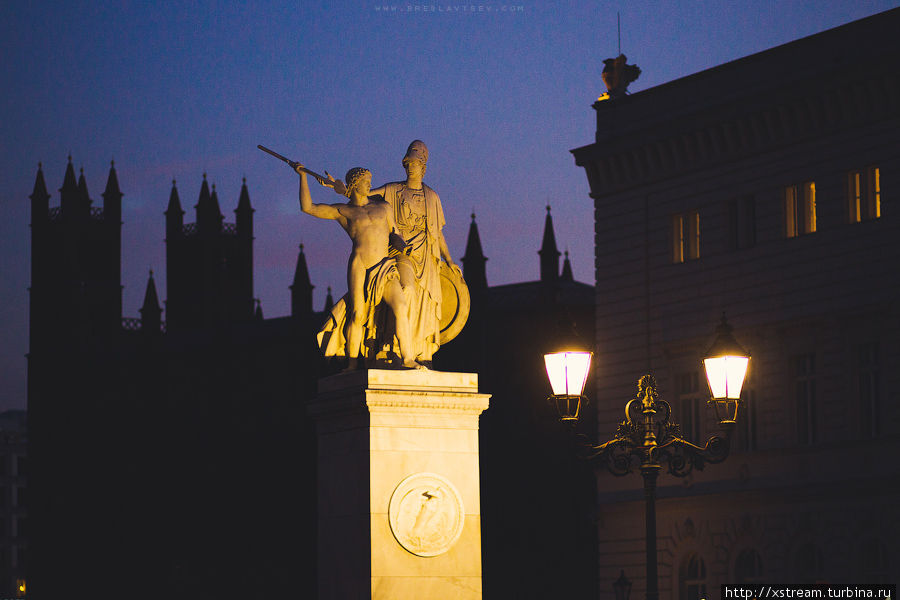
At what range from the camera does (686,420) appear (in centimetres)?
4303

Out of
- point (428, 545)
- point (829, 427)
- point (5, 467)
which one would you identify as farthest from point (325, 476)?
→ point (5, 467)

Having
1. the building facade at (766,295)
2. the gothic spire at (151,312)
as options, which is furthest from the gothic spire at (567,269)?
the building facade at (766,295)

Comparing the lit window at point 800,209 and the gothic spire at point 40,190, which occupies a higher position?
the gothic spire at point 40,190

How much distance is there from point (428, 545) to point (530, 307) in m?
62.0

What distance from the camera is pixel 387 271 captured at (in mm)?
15852

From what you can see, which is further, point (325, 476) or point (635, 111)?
point (635, 111)

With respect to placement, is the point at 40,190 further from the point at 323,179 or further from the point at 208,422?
the point at 323,179

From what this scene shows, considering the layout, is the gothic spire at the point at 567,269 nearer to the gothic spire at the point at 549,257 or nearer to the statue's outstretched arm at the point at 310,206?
the gothic spire at the point at 549,257

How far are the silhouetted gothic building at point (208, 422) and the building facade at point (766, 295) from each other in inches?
923

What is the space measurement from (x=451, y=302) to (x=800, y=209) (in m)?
26.5

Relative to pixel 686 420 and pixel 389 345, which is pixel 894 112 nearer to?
pixel 686 420

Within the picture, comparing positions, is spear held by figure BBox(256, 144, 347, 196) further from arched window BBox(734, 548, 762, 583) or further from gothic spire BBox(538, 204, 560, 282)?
gothic spire BBox(538, 204, 560, 282)

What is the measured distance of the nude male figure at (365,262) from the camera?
623 inches

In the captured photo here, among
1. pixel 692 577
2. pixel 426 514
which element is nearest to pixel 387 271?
pixel 426 514
